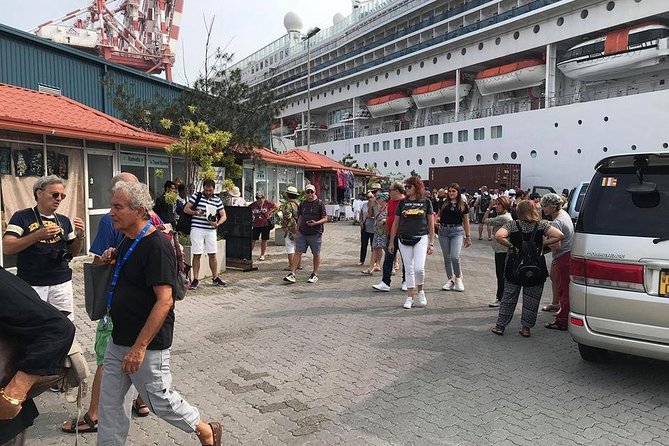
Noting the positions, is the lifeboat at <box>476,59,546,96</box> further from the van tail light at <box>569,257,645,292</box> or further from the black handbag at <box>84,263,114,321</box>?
the black handbag at <box>84,263,114,321</box>

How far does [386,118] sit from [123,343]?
37878 millimetres

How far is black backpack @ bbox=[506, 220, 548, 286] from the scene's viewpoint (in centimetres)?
492

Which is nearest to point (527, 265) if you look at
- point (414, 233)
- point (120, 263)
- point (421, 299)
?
point (414, 233)

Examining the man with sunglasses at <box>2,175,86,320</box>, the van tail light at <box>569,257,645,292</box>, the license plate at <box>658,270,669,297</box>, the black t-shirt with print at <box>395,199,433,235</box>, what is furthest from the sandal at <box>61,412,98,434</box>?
the black t-shirt with print at <box>395,199,433,235</box>

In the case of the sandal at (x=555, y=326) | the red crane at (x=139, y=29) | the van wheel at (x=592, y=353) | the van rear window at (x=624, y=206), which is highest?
the red crane at (x=139, y=29)

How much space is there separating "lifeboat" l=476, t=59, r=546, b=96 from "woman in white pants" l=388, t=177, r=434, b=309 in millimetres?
→ 24163

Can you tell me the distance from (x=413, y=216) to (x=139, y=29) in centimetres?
4396

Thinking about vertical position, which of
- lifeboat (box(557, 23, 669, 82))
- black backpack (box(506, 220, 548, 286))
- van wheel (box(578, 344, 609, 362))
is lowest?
van wheel (box(578, 344, 609, 362))

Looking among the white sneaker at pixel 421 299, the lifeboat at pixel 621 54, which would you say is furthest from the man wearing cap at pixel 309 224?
the lifeboat at pixel 621 54

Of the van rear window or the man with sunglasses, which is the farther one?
the van rear window

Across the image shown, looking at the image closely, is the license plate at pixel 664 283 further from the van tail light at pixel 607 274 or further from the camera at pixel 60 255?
the camera at pixel 60 255

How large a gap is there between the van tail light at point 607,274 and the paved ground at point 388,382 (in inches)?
34.3

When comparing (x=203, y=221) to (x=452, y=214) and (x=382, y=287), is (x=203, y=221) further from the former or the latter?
(x=452, y=214)

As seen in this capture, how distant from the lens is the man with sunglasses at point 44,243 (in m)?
3.30
